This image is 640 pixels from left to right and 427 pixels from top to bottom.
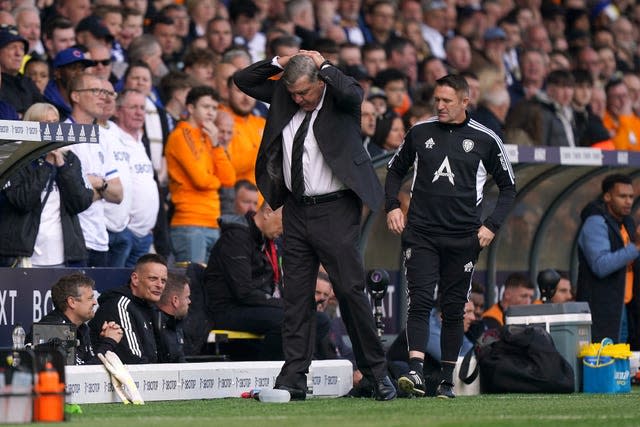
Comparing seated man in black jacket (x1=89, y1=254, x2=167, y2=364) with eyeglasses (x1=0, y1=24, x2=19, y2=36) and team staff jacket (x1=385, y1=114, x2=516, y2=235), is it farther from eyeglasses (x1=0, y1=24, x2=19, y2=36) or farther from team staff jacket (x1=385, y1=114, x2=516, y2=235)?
eyeglasses (x1=0, y1=24, x2=19, y2=36)

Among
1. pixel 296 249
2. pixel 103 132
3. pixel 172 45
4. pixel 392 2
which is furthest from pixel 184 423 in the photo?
pixel 392 2

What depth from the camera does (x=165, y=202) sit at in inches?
559

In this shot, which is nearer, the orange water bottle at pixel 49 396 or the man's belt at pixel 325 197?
the orange water bottle at pixel 49 396

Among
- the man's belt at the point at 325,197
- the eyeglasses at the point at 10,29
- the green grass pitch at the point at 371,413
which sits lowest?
the green grass pitch at the point at 371,413

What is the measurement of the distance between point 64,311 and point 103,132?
103 inches

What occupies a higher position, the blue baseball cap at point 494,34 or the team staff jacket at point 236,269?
the blue baseball cap at point 494,34

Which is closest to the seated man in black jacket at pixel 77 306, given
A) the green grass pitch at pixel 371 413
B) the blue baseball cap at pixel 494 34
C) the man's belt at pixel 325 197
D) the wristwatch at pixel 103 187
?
the green grass pitch at pixel 371 413

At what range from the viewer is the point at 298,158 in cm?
1014

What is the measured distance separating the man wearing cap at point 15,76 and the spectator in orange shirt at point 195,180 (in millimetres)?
1654

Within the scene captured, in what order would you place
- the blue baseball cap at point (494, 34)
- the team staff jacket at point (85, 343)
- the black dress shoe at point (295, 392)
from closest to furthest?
the black dress shoe at point (295, 392), the team staff jacket at point (85, 343), the blue baseball cap at point (494, 34)

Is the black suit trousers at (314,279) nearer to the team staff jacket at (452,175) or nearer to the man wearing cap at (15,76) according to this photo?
the team staff jacket at (452,175)

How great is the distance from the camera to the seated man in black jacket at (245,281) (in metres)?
12.7

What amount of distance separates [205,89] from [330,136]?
414 cm

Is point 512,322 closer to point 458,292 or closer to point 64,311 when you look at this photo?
point 458,292
